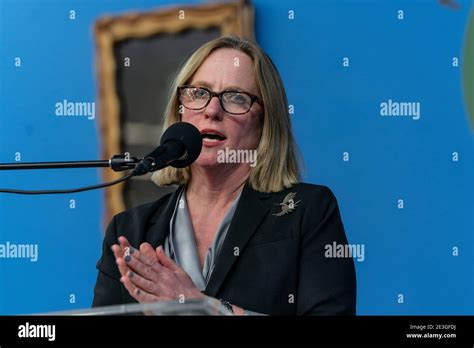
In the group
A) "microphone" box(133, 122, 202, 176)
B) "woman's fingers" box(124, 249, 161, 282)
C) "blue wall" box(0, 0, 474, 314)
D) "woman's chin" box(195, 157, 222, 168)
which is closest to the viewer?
"microphone" box(133, 122, 202, 176)

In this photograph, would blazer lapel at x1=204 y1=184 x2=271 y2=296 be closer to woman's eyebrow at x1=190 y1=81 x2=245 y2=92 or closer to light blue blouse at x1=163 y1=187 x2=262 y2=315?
light blue blouse at x1=163 y1=187 x2=262 y2=315

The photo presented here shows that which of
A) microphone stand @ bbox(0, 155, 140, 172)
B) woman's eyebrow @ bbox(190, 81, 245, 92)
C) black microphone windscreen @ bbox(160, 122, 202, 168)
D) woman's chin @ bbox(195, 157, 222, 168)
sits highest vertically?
woman's eyebrow @ bbox(190, 81, 245, 92)

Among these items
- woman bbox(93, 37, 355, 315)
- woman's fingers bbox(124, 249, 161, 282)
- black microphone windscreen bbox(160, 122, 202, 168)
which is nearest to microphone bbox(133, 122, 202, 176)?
black microphone windscreen bbox(160, 122, 202, 168)

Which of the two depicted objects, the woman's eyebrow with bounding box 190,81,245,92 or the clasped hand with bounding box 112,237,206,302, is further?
the woman's eyebrow with bounding box 190,81,245,92

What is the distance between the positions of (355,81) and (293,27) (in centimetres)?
28

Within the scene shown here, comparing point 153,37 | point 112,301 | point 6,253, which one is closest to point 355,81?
point 153,37

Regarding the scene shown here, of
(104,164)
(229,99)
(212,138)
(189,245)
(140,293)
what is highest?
(229,99)

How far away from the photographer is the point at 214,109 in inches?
99.5

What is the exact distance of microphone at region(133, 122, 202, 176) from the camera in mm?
1810

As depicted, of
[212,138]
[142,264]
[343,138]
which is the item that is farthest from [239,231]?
[343,138]

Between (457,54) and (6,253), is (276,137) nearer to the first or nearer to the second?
(457,54)

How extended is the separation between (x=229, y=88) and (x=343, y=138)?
461mm

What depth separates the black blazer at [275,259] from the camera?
7.78 feet

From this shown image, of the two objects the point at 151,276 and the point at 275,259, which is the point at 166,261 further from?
the point at 275,259
